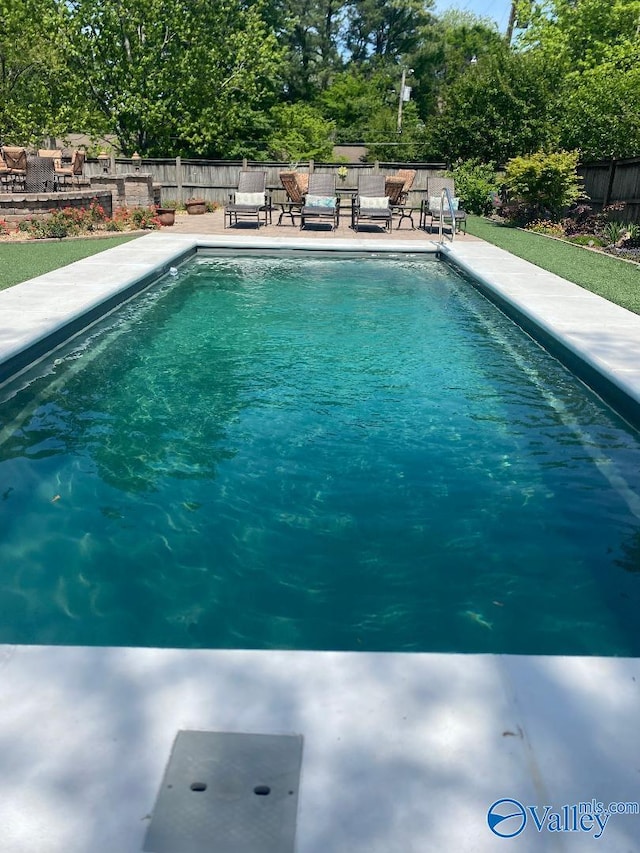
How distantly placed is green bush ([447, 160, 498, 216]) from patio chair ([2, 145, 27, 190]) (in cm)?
1261

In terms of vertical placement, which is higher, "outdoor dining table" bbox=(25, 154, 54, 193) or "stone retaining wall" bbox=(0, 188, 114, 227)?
"outdoor dining table" bbox=(25, 154, 54, 193)

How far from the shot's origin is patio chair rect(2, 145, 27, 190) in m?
16.0

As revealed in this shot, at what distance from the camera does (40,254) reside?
11125mm

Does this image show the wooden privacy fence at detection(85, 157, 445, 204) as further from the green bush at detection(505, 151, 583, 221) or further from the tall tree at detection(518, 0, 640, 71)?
the tall tree at detection(518, 0, 640, 71)

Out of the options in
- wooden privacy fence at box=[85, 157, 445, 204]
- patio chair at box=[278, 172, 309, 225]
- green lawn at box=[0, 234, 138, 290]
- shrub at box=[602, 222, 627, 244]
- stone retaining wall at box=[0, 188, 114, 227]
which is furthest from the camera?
wooden privacy fence at box=[85, 157, 445, 204]

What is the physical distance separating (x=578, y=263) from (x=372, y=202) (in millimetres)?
6448

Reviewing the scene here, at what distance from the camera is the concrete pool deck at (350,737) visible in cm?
173

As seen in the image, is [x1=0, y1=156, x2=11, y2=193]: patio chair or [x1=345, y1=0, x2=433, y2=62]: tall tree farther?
[x1=345, y1=0, x2=433, y2=62]: tall tree

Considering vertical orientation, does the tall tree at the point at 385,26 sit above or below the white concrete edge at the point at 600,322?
above

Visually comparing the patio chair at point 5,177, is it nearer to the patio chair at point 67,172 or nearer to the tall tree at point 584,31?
the patio chair at point 67,172

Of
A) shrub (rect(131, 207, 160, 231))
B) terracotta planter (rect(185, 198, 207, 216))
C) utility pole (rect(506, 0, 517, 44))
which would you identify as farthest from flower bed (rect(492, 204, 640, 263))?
utility pole (rect(506, 0, 517, 44))

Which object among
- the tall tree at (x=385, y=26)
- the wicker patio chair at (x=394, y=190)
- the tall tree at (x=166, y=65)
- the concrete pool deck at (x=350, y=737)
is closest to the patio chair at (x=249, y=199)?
the wicker patio chair at (x=394, y=190)

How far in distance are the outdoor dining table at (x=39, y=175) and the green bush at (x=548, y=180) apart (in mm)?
11139

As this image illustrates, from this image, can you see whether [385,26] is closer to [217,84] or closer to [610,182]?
[217,84]
